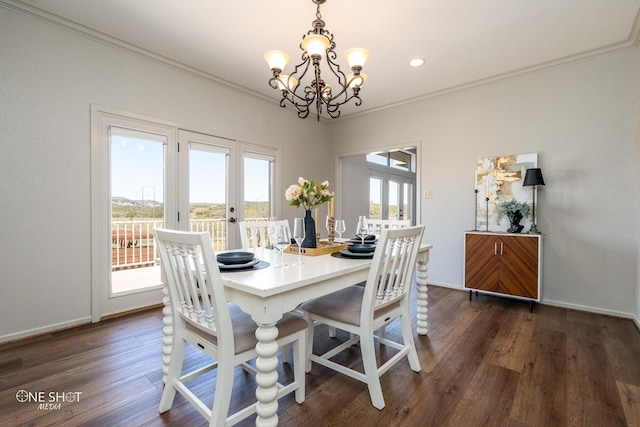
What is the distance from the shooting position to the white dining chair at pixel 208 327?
1.21 metres

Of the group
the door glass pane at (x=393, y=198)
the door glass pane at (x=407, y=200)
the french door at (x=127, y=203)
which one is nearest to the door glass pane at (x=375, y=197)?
the door glass pane at (x=393, y=198)

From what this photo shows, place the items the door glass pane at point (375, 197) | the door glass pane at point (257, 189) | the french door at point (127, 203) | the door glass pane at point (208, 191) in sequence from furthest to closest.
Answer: the door glass pane at point (375, 197) → the door glass pane at point (257, 189) → the door glass pane at point (208, 191) → the french door at point (127, 203)

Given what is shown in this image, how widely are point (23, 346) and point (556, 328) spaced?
171 inches

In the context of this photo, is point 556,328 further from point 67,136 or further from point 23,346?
point 67,136

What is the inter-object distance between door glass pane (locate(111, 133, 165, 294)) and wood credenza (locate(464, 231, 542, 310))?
11.4 feet

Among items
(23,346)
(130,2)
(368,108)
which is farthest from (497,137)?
(23,346)

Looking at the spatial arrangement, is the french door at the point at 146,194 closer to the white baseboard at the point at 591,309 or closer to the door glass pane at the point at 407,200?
the white baseboard at the point at 591,309

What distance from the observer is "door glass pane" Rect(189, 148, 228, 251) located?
344 cm

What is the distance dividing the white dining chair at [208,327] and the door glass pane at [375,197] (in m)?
5.06

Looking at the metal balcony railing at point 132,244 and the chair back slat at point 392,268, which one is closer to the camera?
the chair back slat at point 392,268

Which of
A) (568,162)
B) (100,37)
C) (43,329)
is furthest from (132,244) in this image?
(568,162)

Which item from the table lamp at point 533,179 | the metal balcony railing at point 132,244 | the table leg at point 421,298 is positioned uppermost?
the table lamp at point 533,179

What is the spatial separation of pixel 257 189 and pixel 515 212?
10.4 feet

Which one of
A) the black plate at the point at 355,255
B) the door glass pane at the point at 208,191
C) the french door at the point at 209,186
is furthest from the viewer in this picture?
the door glass pane at the point at 208,191
